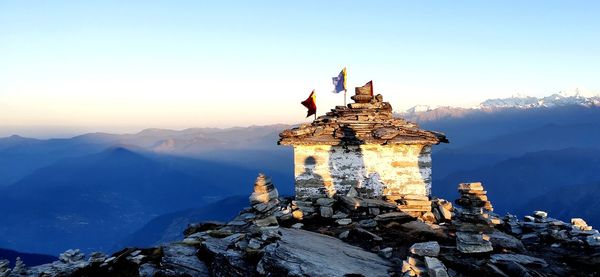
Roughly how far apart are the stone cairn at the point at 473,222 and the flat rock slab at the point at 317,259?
2349 mm

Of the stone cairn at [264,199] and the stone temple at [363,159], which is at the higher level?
the stone temple at [363,159]

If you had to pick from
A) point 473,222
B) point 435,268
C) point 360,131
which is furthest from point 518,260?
point 360,131

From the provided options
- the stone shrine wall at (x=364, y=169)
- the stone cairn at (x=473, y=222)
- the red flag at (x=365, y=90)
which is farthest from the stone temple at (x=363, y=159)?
the red flag at (x=365, y=90)

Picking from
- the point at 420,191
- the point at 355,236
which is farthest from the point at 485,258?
the point at 420,191

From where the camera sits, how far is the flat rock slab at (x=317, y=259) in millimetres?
9812

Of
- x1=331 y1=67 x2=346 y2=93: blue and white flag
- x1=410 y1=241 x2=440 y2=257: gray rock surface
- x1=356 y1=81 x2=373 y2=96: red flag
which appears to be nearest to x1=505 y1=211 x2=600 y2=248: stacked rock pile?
x1=410 y1=241 x2=440 y2=257: gray rock surface

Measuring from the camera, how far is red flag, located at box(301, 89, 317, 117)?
72.7 feet

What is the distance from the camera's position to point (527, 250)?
13.2 meters

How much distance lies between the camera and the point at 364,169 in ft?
63.0

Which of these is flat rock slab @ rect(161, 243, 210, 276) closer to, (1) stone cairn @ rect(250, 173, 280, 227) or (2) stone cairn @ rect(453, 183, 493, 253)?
(1) stone cairn @ rect(250, 173, 280, 227)

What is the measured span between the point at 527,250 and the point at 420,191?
6233mm

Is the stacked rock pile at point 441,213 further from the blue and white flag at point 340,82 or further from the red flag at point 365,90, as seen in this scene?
the blue and white flag at point 340,82

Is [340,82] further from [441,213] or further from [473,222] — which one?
[473,222]

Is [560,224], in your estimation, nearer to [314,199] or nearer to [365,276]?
[314,199]
